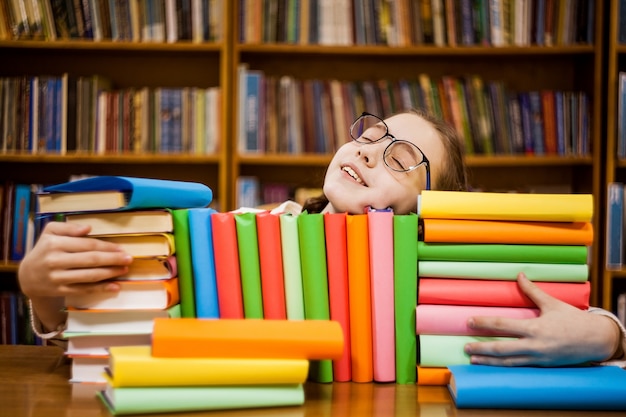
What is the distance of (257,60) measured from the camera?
9.34 feet

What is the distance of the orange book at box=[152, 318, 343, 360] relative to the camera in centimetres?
74

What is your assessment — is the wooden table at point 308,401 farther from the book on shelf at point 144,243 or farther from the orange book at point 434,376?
the book on shelf at point 144,243

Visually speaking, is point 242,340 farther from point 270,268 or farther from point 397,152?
point 397,152

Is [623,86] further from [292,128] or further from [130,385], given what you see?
[130,385]

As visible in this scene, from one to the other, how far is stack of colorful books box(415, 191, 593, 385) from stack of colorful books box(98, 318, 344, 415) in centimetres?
18

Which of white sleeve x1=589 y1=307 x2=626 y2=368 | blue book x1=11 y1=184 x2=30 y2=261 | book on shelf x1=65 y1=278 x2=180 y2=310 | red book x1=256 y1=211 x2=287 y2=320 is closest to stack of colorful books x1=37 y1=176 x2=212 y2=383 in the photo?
book on shelf x1=65 y1=278 x2=180 y2=310

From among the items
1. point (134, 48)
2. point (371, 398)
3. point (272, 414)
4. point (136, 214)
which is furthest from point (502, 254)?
point (134, 48)

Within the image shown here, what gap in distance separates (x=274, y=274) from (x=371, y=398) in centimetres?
21

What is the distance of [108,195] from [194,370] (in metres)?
0.25

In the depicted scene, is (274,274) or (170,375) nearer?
(170,375)

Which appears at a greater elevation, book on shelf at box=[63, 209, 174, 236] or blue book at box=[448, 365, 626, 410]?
book on shelf at box=[63, 209, 174, 236]

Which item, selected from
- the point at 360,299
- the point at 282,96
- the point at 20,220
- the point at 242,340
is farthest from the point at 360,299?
the point at 20,220

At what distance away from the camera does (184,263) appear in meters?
0.89

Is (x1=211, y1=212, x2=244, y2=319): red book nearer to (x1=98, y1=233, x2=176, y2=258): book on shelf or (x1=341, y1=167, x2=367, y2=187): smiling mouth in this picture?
(x1=98, y1=233, x2=176, y2=258): book on shelf
